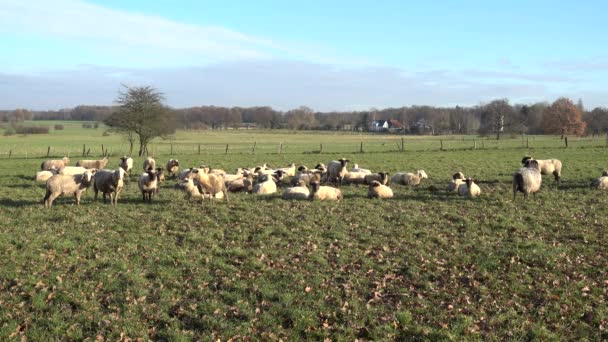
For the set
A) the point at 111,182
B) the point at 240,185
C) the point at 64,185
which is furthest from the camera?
the point at 240,185

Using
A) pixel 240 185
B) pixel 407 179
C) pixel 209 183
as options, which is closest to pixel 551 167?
pixel 407 179

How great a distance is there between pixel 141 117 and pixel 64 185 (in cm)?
3350

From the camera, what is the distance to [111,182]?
58.0ft

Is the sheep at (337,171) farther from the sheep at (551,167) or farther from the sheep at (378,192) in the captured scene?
the sheep at (551,167)

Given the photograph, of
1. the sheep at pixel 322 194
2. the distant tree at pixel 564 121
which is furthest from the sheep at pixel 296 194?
the distant tree at pixel 564 121

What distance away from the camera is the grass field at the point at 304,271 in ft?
26.5

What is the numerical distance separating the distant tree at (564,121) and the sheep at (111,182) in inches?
3754

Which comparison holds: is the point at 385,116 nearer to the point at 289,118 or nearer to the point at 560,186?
the point at 289,118

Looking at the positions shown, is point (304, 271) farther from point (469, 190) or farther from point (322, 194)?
point (469, 190)

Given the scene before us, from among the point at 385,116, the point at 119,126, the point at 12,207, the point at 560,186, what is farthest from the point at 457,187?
the point at 385,116

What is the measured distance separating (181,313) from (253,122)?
577 feet

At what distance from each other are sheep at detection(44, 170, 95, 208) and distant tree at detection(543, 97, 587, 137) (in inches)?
3788

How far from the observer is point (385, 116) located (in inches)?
7830

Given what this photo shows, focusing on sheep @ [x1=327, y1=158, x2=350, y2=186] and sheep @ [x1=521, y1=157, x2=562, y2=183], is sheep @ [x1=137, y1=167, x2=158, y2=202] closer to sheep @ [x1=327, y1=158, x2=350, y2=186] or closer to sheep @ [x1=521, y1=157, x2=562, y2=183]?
sheep @ [x1=327, y1=158, x2=350, y2=186]
